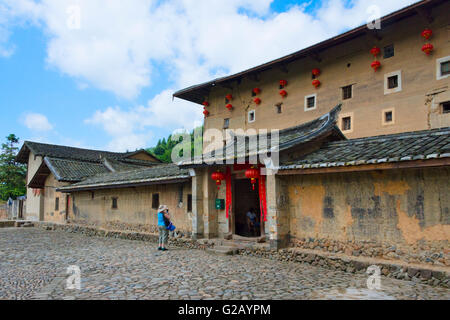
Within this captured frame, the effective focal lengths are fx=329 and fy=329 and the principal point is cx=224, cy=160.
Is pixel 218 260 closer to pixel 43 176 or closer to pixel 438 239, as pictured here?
pixel 438 239

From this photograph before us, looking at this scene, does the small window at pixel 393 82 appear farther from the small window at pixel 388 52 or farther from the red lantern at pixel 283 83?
the red lantern at pixel 283 83

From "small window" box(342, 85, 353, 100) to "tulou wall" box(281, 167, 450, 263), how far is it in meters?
9.12

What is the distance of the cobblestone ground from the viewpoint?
5.66 m

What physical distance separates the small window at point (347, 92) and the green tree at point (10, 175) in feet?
103

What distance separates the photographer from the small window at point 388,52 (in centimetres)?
1484

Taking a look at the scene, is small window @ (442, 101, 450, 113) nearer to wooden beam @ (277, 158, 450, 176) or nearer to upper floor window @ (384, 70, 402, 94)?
upper floor window @ (384, 70, 402, 94)

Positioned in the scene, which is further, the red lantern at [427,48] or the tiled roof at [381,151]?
the red lantern at [427,48]

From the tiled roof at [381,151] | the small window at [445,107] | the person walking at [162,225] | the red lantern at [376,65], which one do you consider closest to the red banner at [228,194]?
the person walking at [162,225]

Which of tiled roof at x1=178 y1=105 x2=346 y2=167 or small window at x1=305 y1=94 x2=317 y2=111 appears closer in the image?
tiled roof at x1=178 y1=105 x2=346 y2=167

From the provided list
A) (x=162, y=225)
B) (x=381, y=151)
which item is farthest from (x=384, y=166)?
(x=162, y=225)

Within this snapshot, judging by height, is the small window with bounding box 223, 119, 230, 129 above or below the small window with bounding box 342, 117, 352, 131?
above

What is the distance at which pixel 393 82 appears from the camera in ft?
48.9

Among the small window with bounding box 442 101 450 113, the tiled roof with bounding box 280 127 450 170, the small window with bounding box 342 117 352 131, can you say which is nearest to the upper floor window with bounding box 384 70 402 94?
the small window with bounding box 442 101 450 113

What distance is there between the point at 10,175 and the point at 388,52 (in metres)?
34.2
